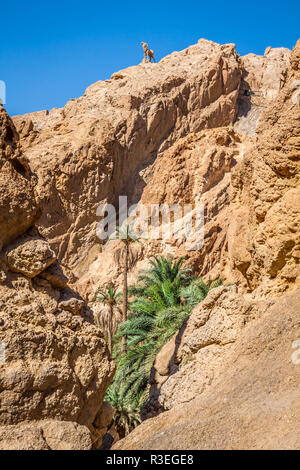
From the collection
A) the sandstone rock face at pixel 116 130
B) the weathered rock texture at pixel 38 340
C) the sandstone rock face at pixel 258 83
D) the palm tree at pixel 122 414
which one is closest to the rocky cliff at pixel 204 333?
the weathered rock texture at pixel 38 340

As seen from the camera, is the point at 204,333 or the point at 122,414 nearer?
the point at 204,333

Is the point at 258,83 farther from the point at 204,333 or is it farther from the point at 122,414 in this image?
the point at 204,333

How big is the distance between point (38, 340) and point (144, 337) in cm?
937

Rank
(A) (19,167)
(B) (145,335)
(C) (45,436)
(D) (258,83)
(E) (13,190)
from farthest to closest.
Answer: (D) (258,83) → (B) (145,335) → (A) (19,167) → (E) (13,190) → (C) (45,436)

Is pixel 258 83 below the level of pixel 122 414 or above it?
above

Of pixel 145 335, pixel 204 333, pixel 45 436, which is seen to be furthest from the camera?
pixel 145 335

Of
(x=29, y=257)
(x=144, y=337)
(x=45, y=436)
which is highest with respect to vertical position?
(x=29, y=257)

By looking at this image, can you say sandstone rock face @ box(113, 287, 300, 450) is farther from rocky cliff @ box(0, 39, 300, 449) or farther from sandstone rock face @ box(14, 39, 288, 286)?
sandstone rock face @ box(14, 39, 288, 286)

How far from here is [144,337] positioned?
15.0 meters

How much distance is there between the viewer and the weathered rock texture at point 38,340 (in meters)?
5.35

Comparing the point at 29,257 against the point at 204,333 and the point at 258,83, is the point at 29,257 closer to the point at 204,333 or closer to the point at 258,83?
the point at 204,333

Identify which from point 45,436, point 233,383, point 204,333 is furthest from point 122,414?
point 45,436

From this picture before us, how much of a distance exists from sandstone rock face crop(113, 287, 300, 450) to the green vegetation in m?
4.46
